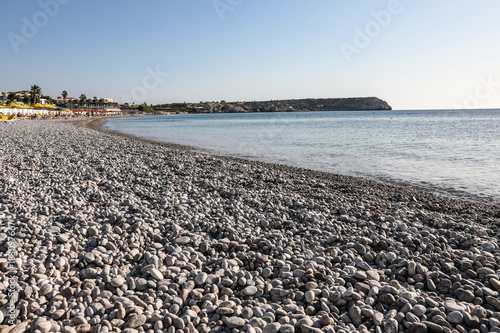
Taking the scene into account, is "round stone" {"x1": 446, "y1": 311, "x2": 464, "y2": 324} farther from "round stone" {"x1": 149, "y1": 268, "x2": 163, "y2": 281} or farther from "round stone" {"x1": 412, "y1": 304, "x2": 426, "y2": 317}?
"round stone" {"x1": 149, "y1": 268, "x2": 163, "y2": 281}

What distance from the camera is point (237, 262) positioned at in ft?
14.7

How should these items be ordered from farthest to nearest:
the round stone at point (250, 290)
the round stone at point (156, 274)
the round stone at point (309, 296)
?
the round stone at point (156, 274) < the round stone at point (250, 290) < the round stone at point (309, 296)

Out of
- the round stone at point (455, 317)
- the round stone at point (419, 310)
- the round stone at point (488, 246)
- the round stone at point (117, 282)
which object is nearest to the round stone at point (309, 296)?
the round stone at point (419, 310)

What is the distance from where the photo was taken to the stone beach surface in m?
3.22

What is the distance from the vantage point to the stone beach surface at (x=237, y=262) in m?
3.22

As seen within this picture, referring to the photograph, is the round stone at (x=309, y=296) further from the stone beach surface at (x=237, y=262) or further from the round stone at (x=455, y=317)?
the round stone at (x=455, y=317)

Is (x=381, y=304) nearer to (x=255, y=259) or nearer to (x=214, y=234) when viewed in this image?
(x=255, y=259)

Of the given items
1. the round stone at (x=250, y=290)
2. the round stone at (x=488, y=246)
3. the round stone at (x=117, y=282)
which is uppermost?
the round stone at (x=117, y=282)

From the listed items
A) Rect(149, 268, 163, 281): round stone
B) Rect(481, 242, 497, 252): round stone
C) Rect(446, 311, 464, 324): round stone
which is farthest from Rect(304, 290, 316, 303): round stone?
Rect(481, 242, 497, 252): round stone

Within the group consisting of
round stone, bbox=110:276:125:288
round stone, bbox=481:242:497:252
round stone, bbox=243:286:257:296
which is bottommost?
round stone, bbox=243:286:257:296

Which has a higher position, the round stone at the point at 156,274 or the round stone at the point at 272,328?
the round stone at the point at 156,274

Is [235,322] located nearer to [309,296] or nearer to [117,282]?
[309,296]

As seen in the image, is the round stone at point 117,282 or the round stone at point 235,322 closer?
the round stone at point 235,322

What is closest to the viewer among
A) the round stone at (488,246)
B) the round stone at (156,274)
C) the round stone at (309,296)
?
the round stone at (309,296)
